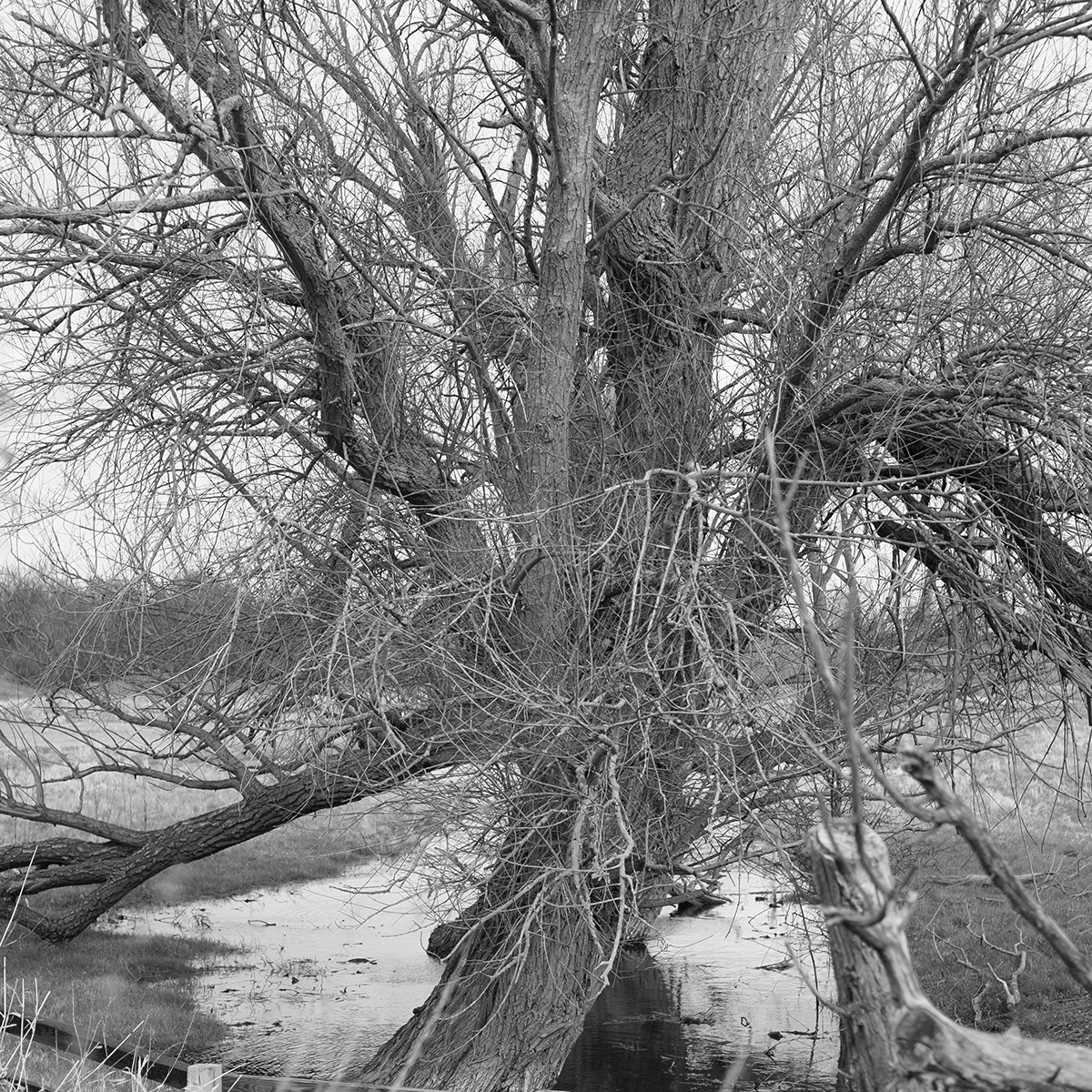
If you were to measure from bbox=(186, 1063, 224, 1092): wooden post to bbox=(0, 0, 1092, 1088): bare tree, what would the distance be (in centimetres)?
125

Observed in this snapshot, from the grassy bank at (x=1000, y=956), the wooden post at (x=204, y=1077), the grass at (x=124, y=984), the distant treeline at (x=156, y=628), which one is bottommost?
the wooden post at (x=204, y=1077)

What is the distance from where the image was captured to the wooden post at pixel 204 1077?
5320 millimetres

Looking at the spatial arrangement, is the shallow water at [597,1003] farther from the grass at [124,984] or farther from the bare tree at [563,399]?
the bare tree at [563,399]

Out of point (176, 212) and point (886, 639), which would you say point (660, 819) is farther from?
point (176, 212)

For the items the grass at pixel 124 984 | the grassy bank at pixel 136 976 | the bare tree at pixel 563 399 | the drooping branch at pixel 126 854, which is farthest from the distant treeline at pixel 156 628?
the grass at pixel 124 984

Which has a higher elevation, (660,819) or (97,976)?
(660,819)

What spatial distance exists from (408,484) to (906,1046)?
6.23m

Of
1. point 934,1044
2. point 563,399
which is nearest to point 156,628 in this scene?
point 563,399

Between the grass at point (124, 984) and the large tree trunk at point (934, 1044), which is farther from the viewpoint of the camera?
the grass at point (124, 984)

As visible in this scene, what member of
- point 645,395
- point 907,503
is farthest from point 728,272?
point 907,503

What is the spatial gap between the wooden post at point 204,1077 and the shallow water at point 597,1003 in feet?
8.23

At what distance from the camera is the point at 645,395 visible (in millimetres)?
7227

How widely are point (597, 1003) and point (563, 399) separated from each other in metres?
7.10

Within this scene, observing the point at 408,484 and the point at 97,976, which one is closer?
the point at 408,484
